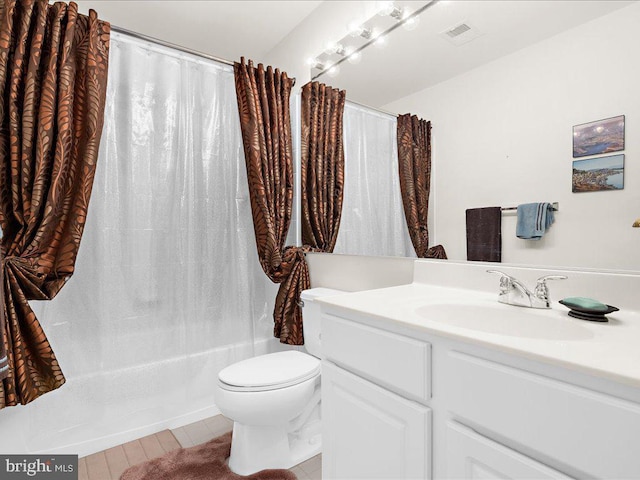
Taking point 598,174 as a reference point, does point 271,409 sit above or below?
below

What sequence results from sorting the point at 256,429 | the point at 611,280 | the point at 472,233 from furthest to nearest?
the point at 256,429 < the point at 472,233 < the point at 611,280

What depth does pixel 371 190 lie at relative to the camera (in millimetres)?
1887

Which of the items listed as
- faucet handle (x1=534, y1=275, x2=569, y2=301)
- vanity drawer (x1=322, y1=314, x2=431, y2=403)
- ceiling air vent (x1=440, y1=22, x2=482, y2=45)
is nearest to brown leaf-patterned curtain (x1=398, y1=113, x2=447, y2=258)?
ceiling air vent (x1=440, y1=22, x2=482, y2=45)

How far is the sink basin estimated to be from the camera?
0.91 meters

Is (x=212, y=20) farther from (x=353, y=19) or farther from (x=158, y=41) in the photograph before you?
(x=353, y=19)

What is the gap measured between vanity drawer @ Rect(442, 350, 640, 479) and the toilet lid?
0.81 meters

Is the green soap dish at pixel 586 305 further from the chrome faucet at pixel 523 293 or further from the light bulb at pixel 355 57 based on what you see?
the light bulb at pixel 355 57

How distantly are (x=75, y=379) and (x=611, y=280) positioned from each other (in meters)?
2.20

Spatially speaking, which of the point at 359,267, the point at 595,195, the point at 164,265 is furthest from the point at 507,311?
the point at 164,265

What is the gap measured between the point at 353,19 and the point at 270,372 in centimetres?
193

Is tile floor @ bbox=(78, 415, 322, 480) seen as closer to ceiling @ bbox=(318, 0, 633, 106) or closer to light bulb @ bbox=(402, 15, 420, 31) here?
ceiling @ bbox=(318, 0, 633, 106)

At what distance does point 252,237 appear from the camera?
2.05m

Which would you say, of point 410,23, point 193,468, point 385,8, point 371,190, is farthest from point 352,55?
point 193,468

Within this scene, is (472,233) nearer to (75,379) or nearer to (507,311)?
(507,311)
